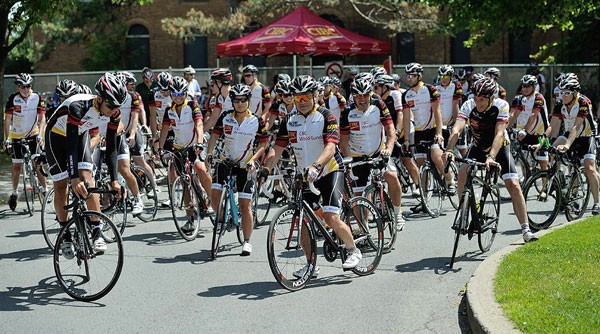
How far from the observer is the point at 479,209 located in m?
10.4

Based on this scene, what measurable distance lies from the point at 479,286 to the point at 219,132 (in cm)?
430

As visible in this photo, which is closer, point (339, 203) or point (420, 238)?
point (339, 203)

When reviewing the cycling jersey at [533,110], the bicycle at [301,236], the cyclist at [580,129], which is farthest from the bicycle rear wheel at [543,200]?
the bicycle at [301,236]

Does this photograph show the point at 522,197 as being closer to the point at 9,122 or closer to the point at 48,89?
the point at 9,122

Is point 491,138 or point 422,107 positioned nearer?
point 491,138

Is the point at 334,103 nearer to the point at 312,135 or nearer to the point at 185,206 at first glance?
the point at 185,206

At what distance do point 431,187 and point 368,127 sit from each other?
3057mm

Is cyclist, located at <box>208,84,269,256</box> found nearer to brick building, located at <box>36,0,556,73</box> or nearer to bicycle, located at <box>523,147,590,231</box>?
bicycle, located at <box>523,147,590,231</box>

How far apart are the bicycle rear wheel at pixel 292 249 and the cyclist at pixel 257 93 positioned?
7.04 meters

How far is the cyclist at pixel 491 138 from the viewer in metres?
10.6

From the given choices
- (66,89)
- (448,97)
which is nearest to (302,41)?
(448,97)

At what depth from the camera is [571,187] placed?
12766mm

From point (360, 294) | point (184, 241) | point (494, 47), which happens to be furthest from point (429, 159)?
point (494, 47)

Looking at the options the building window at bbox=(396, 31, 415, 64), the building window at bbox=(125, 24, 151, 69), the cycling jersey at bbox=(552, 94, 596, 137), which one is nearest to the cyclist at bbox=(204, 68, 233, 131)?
the cycling jersey at bbox=(552, 94, 596, 137)
